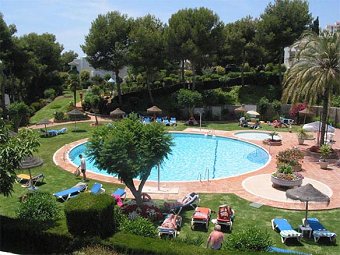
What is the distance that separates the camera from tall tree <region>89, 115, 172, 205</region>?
583 inches

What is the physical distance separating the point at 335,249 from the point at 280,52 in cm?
3570

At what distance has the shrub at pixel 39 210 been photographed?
43.8 feet

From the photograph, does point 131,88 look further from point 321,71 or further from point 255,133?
point 321,71

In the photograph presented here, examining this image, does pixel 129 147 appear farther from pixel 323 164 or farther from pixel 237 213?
pixel 323 164

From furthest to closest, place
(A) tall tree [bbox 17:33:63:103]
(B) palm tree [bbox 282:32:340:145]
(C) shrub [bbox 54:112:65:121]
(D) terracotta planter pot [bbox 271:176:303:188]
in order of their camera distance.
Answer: (A) tall tree [bbox 17:33:63:103], (C) shrub [bbox 54:112:65:121], (B) palm tree [bbox 282:32:340:145], (D) terracotta planter pot [bbox 271:176:303:188]

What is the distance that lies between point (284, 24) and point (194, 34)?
36.1 feet

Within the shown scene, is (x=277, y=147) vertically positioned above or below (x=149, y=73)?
below

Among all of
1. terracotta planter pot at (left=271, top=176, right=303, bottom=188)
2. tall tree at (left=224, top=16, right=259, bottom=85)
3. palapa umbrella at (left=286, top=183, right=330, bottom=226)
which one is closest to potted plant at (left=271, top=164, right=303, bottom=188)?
terracotta planter pot at (left=271, top=176, right=303, bottom=188)

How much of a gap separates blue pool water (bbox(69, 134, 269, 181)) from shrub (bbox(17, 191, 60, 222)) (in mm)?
7148

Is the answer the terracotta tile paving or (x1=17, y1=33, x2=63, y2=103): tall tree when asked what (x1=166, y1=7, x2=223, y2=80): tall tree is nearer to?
the terracotta tile paving

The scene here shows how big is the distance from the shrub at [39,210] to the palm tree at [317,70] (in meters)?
18.3

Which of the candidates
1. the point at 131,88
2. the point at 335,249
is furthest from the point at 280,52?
the point at 335,249

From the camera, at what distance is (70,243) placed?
1159 centimetres

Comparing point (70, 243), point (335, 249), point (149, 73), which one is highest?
point (149, 73)
